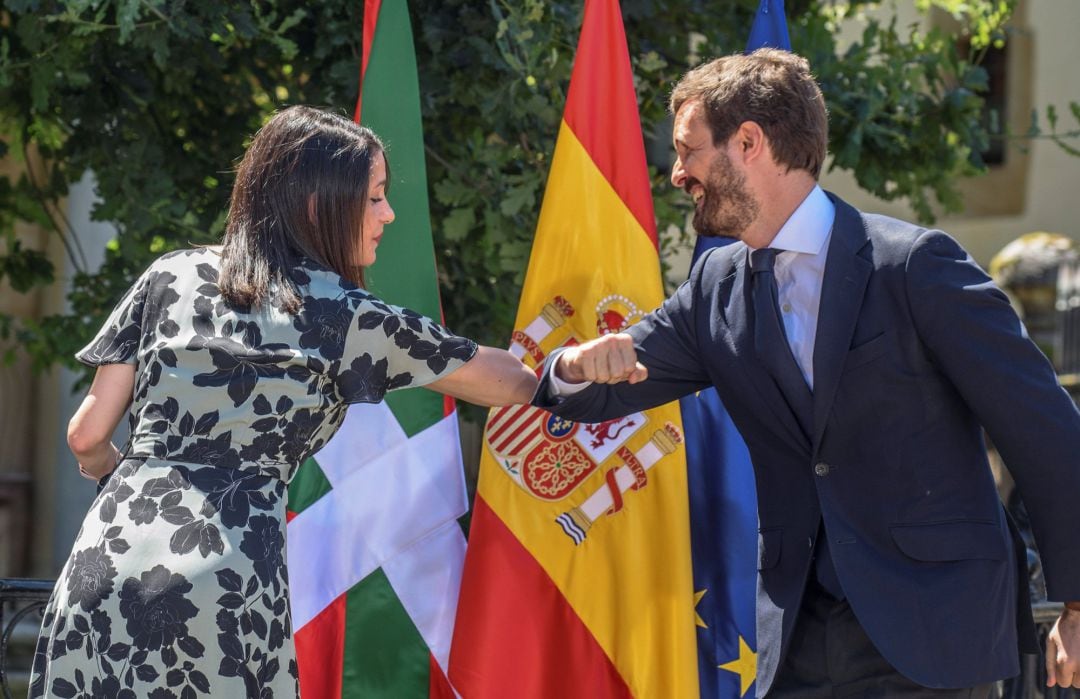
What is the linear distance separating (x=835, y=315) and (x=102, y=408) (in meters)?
1.47

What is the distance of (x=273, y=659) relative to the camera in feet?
8.42

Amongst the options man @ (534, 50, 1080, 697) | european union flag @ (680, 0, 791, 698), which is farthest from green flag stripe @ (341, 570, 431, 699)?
man @ (534, 50, 1080, 697)

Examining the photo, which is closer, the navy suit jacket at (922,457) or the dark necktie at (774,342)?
the navy suit jacket at (922,457)

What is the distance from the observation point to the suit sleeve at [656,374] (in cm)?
311

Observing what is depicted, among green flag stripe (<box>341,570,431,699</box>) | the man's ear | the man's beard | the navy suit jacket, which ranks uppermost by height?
the man's ear

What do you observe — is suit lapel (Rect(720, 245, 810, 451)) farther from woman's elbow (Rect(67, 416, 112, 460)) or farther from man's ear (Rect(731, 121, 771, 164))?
woman's elbow (Rect(67, 416, 112, 460))

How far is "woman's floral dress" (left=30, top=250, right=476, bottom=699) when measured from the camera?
2.47 meters

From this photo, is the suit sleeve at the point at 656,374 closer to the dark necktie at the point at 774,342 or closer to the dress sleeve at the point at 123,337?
the dark necktie at the point at 774,342

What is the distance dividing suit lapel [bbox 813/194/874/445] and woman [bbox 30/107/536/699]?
0.77m

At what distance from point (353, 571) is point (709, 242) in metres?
1.34

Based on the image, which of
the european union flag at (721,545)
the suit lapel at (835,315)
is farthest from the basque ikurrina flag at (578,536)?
the suit lapel at (835,315)

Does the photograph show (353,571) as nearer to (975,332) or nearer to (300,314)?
(300,314)

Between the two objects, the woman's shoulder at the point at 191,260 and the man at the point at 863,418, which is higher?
the woman's shoulder at the point at 191,260

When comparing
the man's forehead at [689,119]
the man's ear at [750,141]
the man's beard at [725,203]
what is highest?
the man's forehead at [689,119]
